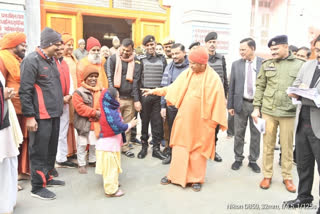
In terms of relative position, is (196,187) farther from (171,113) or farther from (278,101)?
(278,101)

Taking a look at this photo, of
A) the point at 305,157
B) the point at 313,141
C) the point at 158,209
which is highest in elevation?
the point at 313,141

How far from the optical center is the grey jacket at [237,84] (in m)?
4.32

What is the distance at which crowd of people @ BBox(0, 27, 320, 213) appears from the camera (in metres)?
3.04

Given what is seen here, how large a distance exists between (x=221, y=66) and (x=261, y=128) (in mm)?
1635

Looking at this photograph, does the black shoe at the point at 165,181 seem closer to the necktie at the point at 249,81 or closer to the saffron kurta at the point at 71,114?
the saffron kurta at the point at 71,114

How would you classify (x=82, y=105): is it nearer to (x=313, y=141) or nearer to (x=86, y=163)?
(x=86, y=163)

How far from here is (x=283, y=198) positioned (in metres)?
3.43

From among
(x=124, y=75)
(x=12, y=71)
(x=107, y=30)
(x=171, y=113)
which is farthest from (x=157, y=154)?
(x=107, y=30)

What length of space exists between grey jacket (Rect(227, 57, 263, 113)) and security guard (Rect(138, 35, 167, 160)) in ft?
4.04

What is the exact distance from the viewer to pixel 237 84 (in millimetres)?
4367

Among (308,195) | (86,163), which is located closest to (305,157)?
(308,195)

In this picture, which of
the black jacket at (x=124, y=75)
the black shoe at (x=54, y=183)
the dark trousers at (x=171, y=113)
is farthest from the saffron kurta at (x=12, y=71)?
the dark trousers at (x=171, y=113)

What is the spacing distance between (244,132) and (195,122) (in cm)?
115

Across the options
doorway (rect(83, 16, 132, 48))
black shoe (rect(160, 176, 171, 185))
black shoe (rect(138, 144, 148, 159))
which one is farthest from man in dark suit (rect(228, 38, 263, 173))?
doorway (rect(83, 16, 132, 48))
